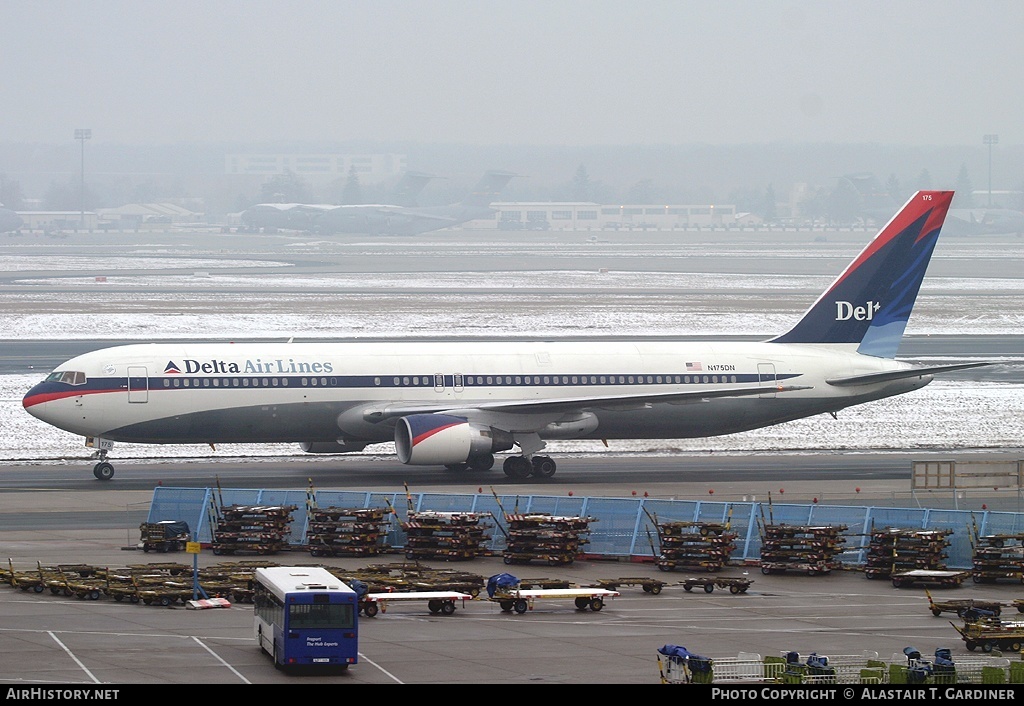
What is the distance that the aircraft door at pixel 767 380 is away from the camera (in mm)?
53656

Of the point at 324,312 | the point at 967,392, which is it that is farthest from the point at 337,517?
the point at 324,312

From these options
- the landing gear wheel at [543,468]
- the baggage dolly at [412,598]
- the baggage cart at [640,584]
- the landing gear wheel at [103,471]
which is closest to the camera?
the baggage dolly at [412,598]

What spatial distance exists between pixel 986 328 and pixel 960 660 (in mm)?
77104

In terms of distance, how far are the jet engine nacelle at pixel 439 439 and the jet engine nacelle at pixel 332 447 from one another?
9.40 ft

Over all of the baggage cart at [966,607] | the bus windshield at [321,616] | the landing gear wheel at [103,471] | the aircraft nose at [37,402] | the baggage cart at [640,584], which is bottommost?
the baggage cart at [966,607]

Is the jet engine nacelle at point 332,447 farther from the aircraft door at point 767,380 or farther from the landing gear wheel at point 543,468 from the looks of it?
the aircraft door at point 767,380

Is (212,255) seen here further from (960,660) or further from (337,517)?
(960,660)

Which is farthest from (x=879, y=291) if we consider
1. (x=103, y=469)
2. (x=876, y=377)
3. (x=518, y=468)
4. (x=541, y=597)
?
(x=103, y=469)

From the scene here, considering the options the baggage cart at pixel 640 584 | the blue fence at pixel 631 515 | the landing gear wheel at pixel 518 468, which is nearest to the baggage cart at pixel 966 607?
the blue fence at pixel 631 515

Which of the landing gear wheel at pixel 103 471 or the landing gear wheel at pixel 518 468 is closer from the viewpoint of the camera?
the landing gear wheel at pixel 103 471

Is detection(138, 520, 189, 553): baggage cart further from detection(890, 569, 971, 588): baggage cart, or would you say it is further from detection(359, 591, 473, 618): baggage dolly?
detection(890, 569, 971, 588): baggage cart

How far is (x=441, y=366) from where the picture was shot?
51.6m

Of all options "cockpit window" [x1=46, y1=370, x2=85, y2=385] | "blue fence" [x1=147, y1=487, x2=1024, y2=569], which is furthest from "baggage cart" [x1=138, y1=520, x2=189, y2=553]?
"cockpit window" [x1=46, y1=370, x2=85, y2=385]

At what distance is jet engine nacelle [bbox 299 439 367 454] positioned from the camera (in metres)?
52.5
